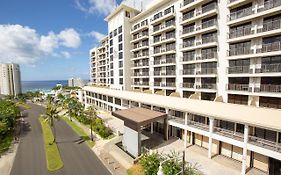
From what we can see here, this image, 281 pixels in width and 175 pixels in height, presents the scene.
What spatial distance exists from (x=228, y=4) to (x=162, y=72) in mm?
21977

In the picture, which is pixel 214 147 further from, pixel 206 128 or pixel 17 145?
pixel 17 145

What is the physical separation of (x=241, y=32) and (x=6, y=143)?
5568 centimetres

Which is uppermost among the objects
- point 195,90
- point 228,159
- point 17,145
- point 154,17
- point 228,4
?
point 154,17

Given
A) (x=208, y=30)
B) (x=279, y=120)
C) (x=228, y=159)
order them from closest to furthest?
1. (x=279, y=120)
2. (x=228, y=159)
3. (x=208, y=30)

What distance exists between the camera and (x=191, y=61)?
36.6 metres

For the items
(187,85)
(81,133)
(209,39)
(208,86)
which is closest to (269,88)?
(208,86)

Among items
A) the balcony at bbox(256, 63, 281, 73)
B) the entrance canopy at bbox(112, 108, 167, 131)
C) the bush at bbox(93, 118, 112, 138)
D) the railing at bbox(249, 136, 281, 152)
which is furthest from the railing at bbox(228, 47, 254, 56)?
the bush at bbox(93, 118, 112, 138)

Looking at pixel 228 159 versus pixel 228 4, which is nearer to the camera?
pixel 228 159

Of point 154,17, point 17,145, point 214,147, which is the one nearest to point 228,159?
point 214,147

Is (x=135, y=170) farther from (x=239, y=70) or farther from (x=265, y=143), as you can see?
(x=239, y=70)

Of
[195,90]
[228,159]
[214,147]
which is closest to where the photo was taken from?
[228,159]

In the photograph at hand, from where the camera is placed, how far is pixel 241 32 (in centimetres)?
2827

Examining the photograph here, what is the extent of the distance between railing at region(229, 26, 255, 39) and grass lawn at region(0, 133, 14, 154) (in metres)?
51.9

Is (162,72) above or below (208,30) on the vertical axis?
below
